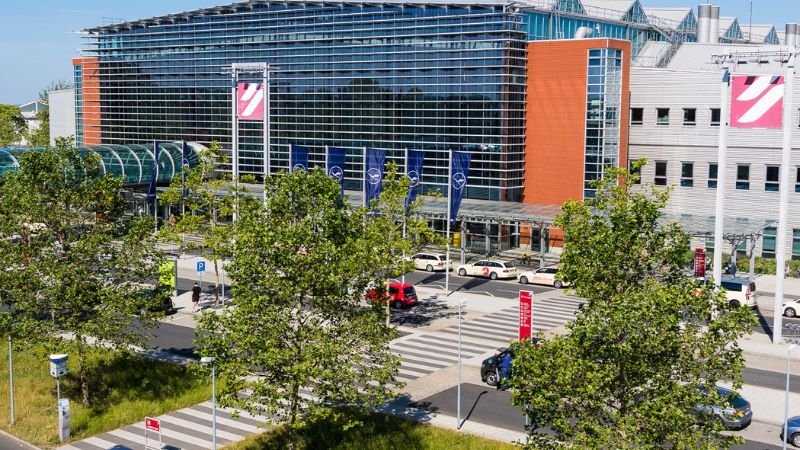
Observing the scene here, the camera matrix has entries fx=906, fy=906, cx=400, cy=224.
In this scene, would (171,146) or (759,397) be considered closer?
(759,397)

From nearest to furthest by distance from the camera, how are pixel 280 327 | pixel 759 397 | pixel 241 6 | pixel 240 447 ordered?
pixel 280 327, pixel 240 447, pixel 759 397, pixel 241 6

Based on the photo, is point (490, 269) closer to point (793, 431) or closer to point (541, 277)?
point (541, 277)

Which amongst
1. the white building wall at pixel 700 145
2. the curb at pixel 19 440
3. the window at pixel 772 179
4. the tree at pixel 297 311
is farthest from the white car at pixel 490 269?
the curb at pixel 19 440

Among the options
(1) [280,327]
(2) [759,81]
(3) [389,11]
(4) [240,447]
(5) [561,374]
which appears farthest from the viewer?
(3) [389,11]

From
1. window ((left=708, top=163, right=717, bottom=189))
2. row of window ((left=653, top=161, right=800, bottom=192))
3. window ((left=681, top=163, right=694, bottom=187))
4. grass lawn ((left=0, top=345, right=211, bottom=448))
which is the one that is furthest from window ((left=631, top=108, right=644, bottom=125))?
grass lawn ((left=0, top=345, right=211, bottom=448))

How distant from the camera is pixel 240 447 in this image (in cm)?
2923

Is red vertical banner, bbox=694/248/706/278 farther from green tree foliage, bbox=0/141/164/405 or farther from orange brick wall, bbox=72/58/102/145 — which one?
orange brick wall, bbox=72/58/102/145

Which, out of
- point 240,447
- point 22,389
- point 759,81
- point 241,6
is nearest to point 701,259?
point 759,81

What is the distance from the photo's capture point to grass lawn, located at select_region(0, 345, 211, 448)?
105 ft

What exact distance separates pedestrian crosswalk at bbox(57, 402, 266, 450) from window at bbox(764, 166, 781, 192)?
148 ft

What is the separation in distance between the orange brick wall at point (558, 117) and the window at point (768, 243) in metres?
11.3

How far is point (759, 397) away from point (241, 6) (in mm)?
63361

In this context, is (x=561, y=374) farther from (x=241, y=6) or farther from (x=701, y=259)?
(x=241, y=6)

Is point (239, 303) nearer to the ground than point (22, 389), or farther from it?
farther from it
